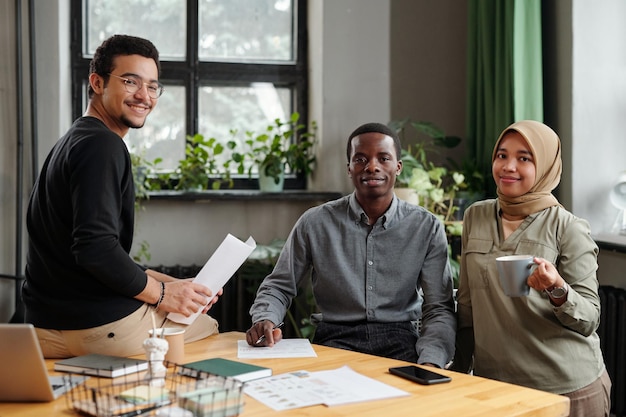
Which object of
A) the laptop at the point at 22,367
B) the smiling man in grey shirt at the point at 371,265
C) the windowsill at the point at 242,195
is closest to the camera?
the laptop at the point at 22,367

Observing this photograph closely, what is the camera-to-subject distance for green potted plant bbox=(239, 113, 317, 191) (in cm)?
398

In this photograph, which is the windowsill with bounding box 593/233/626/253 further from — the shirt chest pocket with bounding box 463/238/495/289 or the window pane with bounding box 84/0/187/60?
the window pane with bounding box 84/0/187/60

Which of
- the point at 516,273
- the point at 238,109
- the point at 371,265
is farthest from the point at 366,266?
the point at 238,109

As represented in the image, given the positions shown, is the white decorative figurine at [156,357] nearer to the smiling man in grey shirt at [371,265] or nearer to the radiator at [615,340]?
the smiling man in grey shirt at [371,265]

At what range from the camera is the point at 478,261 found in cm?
212

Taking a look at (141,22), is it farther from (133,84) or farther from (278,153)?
(133,84)

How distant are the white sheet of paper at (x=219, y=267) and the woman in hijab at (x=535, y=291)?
654mm

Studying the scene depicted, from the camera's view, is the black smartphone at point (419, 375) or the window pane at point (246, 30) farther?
the window pane at point (246, 30)

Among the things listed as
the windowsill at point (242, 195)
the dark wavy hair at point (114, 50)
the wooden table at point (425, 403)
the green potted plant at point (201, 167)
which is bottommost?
the wooden table at point (425, 403)

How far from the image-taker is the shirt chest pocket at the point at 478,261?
Answer: 6.88 ft

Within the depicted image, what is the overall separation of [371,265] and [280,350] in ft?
1.69

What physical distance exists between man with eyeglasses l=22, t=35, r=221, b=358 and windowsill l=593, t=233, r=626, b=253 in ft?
5.40

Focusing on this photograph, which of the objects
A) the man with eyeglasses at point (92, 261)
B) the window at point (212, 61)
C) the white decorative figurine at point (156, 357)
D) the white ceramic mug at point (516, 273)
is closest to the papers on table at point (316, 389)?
the white decorative figurine at point (156, 357)

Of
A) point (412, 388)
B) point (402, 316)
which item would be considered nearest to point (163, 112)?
point (402, 316)
